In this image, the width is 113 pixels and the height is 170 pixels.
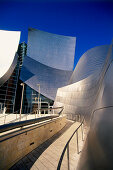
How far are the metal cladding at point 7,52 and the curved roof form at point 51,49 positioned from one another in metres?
13.5

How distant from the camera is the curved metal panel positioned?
2608 cm

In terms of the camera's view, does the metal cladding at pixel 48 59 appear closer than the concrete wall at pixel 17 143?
No

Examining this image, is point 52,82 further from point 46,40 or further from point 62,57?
point 46,40

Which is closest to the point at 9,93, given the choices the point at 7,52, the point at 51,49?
the point at 7,52

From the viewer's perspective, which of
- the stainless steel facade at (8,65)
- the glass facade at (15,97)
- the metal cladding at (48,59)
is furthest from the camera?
the metal cladding at (48,59)

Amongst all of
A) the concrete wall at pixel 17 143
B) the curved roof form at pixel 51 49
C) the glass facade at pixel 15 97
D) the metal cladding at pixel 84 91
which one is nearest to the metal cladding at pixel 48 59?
the curved roof form at pixel 51 49

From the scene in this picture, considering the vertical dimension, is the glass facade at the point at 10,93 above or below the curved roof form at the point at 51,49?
below

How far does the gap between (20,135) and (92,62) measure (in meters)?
15.8

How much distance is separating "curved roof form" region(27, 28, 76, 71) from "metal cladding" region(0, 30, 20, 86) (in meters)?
13.5

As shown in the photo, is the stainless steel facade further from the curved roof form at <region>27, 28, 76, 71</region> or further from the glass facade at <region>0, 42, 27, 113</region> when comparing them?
the curved roof form at <region>27, 28, 76, 71</region>

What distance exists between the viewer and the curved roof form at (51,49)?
123 ft

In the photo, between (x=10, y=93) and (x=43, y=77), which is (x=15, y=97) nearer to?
(x=10, y=93)

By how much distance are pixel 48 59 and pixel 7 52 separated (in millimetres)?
19174

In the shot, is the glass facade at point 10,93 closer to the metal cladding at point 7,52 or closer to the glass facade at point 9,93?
the glass facade at point 9,93
